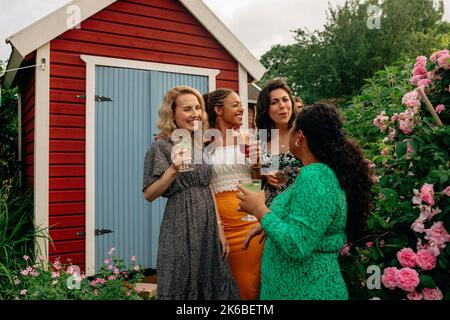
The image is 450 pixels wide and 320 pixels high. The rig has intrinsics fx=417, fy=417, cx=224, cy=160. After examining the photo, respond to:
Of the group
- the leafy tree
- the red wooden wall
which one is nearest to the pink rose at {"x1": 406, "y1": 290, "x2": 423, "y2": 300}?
the red wooden wall

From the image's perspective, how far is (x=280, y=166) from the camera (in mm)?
2643

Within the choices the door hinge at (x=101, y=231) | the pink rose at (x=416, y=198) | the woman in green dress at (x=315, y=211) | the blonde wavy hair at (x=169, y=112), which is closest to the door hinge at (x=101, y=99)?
the door hinge at (x=101, y=231)

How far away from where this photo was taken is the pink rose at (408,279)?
6.04ft

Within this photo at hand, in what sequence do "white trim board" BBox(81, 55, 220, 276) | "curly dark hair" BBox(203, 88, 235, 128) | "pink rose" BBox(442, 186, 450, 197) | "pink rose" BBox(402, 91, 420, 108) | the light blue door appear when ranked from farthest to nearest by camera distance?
the light blue door
"white trim board" BBox(81, 55, 220, 276)
"curly dark hair" BBox(203, 88, 235, 128)
"pink rose" BBox(402, 91, 420, 108)
"pink rose" BBox(442, 186, 450, 197)

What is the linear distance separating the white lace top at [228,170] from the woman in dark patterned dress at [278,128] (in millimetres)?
128

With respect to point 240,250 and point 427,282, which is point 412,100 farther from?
point 240,250

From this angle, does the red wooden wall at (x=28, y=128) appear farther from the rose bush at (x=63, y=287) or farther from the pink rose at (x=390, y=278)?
the pink rose at (x=390, y=278)

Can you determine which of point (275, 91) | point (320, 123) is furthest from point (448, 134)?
point (275, 91)

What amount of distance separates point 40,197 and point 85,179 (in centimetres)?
51

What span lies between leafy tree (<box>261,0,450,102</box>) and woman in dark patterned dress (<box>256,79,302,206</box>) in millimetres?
17911

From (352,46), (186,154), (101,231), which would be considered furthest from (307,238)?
(352,46)

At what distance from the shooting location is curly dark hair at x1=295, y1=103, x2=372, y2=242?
5.47 ft

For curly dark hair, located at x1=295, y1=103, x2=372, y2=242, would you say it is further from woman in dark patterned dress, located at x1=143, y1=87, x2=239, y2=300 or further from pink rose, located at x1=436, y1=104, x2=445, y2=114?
woman in dark patterned dress, located at x1=143, y1=87, x2=239, y2=300

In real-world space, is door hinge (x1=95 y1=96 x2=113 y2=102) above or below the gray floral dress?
above
